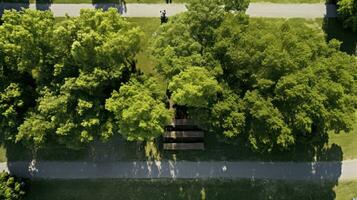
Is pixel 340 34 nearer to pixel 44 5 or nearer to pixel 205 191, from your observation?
pixel 205 191

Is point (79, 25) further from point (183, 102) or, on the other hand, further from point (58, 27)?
point (183, 102)

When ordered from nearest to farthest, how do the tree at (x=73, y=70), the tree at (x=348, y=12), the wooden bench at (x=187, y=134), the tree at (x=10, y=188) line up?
the tree at (x=73, y=70), the tree at (x=10, y=188), the tree at (x=348, y=12), the wooden bench at (x=187, y=134)

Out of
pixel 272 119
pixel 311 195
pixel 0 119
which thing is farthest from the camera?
pixel 311 195

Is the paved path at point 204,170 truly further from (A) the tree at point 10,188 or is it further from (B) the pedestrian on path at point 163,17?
(B) the pedestrian on path at point 163,17

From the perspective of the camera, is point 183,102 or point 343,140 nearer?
point 183,102

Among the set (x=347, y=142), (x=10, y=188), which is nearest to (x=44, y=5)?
(x=10, y=188)

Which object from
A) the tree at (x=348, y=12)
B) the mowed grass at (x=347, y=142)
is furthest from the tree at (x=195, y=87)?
the tree at (x=348, y=12)

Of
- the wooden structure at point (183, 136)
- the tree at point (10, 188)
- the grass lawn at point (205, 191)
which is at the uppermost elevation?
the wooden structure at point (183, 136)

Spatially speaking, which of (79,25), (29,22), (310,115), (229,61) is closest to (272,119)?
(310,115)
